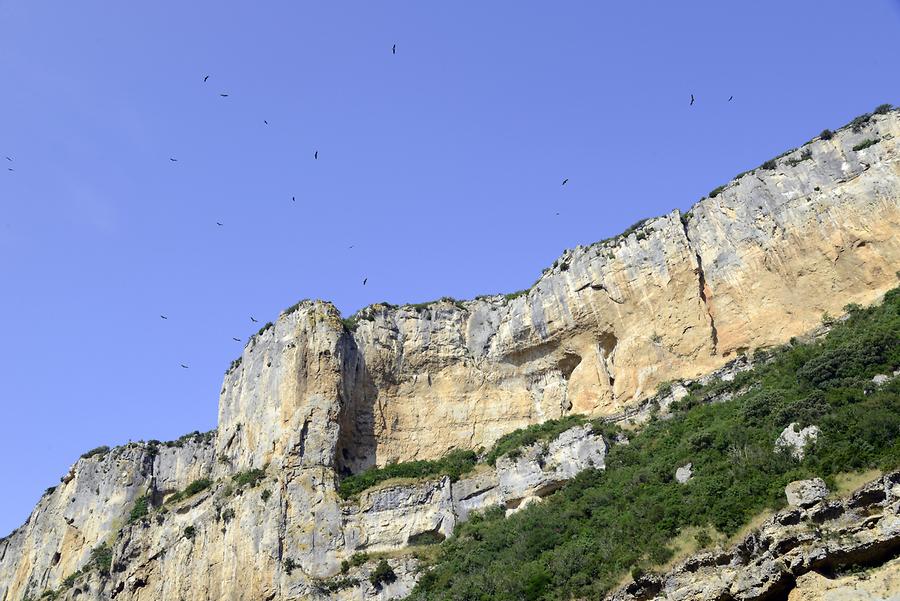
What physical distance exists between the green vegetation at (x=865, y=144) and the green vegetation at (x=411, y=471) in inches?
1103

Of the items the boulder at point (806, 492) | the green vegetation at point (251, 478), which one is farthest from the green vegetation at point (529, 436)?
the boulder at point (806, 492)

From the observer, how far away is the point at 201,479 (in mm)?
57188

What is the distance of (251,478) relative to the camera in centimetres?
4928

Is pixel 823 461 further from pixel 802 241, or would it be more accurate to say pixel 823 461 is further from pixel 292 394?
pixel 292 394

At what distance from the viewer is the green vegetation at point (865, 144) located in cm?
4765

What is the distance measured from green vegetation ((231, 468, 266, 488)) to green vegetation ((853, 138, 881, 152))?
38.2 metres

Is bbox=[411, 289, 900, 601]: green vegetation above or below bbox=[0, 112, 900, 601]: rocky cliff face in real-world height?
below

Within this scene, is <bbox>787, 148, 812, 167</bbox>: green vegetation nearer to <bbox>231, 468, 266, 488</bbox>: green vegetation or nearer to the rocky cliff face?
the rocky cliff face

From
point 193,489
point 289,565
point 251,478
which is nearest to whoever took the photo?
point 289,565

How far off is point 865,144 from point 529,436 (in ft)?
81.4

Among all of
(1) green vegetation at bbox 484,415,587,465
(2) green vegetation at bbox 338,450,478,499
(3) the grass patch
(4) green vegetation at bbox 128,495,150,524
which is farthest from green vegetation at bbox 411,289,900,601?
(4) green vegetation at bbox 128,495,150,524

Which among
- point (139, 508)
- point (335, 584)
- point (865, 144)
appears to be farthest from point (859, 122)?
point (139, 508)

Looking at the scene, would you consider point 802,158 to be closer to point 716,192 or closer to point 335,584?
point 716,192

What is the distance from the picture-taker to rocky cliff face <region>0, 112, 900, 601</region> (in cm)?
4550
